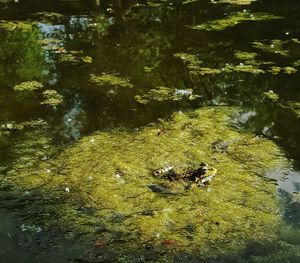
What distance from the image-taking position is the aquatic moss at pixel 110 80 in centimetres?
896

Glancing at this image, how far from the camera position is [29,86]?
877cm

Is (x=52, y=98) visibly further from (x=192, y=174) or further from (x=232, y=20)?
(x=232, y=20)

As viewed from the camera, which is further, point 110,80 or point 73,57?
point 73,57

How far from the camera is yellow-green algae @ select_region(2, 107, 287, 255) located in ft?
16.7

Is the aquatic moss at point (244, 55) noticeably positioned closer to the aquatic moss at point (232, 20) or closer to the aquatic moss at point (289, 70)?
the aquatic moss at point (289, 70)

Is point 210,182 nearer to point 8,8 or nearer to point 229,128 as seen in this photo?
point 229,128

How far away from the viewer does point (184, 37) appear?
11.9m

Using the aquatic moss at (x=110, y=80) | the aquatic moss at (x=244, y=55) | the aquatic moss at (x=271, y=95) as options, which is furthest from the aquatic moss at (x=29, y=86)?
the aquatic moss at (x=244, y=55)

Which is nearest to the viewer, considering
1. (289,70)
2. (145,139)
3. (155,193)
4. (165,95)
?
(155,193)

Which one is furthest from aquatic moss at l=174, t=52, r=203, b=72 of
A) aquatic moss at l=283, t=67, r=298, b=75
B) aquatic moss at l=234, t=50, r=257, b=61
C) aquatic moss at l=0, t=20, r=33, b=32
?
aquatic moss at l=0, t=20, r=33, b=32

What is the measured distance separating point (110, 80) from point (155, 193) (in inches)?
153

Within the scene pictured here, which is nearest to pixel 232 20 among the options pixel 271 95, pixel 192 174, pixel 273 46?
pixel 273 46

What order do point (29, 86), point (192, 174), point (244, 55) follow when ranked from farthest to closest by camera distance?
point (244, 55) < point (29, 86) < point (192, 174)

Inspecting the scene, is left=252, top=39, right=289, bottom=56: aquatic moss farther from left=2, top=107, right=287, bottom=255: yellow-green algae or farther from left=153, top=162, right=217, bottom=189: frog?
left=153, top=162, right=217, bottom=189: frog
